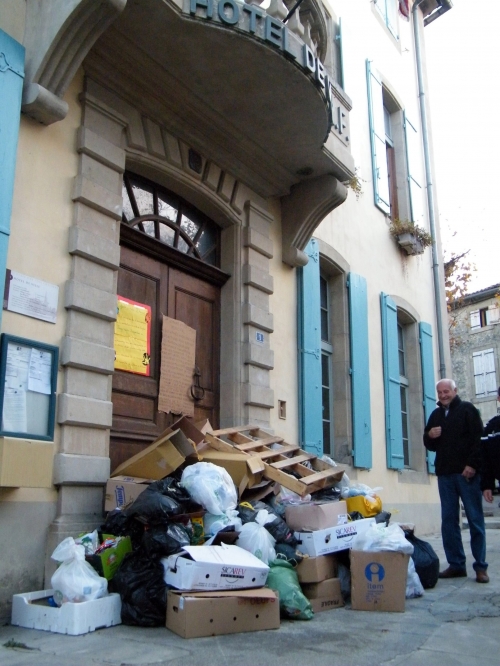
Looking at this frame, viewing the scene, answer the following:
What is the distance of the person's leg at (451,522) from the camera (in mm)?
5516

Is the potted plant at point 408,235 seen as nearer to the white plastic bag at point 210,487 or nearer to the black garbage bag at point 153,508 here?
the white plastic bag at point 210,487

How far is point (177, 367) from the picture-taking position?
5.97 metres

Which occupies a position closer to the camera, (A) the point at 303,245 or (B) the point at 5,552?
(B) the point at 5,552

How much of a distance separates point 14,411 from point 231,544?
1.59m

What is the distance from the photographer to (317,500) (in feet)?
16.3

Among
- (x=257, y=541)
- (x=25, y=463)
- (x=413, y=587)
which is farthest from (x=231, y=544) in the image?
(x=413, y=587)

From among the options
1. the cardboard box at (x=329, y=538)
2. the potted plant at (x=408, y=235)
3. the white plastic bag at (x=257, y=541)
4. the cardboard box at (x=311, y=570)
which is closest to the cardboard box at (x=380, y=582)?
the cardboard box at (x=329, y=538)

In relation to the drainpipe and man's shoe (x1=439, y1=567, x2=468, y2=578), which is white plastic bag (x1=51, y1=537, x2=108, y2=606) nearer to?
man's shoe (x1=439, y1=567, x2=468, y2=578)

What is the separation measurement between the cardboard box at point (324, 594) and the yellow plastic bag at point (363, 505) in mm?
750

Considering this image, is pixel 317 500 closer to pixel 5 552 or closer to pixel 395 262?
pixel 5 552

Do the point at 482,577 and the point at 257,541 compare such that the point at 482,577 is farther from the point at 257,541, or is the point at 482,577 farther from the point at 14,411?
the point at 14,411

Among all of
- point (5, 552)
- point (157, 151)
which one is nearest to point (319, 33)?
point (157, 151)

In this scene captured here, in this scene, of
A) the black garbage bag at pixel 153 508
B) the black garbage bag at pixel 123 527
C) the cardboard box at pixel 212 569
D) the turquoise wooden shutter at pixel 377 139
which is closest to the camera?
the cardboard box at pixel 212 569

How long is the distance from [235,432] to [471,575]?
2394 millimetres
